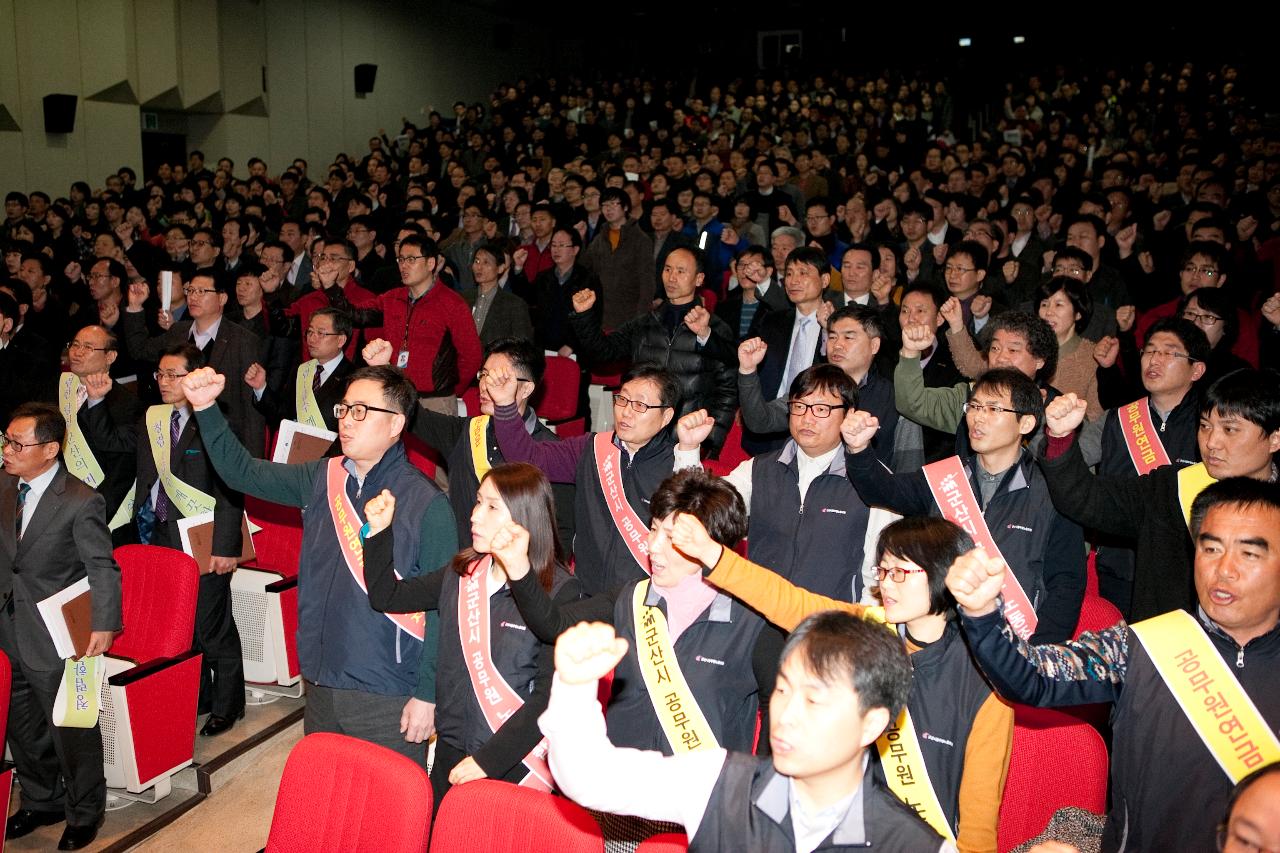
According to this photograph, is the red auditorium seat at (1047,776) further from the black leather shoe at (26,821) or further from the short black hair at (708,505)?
the black leather shoe at (26,821)

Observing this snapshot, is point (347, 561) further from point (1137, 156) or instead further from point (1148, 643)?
point (1137, 156)

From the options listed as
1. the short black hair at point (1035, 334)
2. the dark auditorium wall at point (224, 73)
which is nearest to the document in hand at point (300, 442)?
the short black hair at point (1035, 334)

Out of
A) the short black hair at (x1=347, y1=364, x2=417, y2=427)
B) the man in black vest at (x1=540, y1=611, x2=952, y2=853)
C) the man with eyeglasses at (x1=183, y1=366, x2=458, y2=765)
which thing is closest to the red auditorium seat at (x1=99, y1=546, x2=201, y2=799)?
the man with eyeglasses at (x1=183, y1=366, x2=458, y2=765)

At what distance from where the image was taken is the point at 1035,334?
4059 mm

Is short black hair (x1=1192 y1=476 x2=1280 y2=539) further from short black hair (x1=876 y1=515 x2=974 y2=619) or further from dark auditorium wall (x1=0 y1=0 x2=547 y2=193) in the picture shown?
dark auditorium wall (x1=0 y1=0 x2=547 y2=193)

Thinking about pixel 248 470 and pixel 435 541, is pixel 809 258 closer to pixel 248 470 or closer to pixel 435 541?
pixel 435 541

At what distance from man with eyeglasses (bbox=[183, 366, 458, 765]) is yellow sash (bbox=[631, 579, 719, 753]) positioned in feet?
2.35

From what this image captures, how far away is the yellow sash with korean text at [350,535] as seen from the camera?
3.10m

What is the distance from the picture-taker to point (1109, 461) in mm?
3811

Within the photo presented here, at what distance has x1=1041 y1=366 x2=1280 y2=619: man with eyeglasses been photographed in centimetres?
301

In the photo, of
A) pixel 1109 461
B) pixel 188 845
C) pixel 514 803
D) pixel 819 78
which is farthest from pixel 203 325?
pixel 819 78

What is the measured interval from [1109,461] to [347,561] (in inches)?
105

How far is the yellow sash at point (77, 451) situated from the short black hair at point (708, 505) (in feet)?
10.0

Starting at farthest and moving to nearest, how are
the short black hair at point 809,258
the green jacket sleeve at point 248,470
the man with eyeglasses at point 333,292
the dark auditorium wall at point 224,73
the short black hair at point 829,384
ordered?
the dark auditorium wall at point 224,73
the man with eyeglasses at point 333,292
the short black hair at point 809,258
the short black hair at point 829,384
the green jacket sleeve at point 248,470
